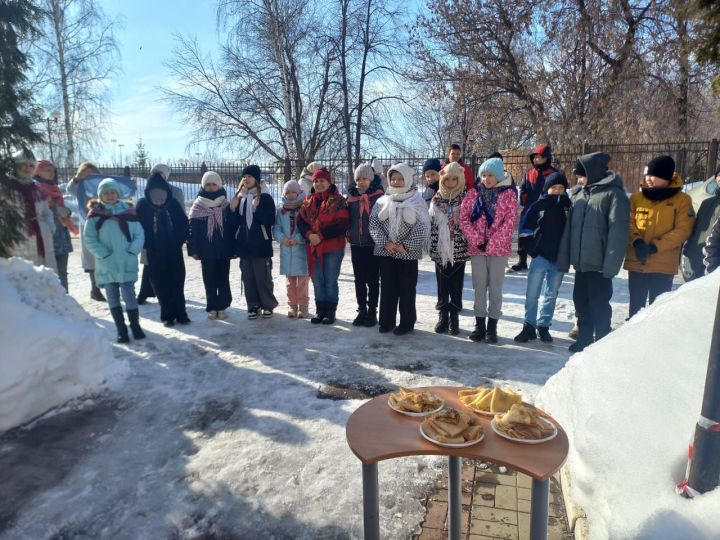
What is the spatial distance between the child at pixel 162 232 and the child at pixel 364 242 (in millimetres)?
2105

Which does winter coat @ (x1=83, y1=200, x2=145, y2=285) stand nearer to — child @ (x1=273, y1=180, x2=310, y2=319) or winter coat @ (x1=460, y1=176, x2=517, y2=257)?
child @ (x1=273, y1=180, x2=310, y2=319)

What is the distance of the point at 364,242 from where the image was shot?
5980 millimetres

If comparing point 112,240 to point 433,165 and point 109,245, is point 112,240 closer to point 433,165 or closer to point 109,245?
point 109,245

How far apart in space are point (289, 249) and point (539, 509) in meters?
4.75

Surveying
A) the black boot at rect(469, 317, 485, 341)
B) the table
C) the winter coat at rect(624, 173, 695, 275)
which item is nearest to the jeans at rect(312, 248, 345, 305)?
the black boot at rect(469, 317, 485, 341)

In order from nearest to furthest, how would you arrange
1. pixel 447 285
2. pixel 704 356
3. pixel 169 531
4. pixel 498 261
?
pixel 704 356 → pixel 169 531 → pixel 498 261 → pixel 447 285

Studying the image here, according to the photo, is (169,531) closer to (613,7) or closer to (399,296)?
(399,296)

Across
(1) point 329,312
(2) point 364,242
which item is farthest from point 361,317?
(2) point 364,242

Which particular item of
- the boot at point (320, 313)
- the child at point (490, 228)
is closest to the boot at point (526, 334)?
the child at point (490, 228)

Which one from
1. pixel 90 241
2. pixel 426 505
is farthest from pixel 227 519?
pixel 90 241

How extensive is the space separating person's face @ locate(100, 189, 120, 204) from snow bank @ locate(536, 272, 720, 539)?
4.99 m

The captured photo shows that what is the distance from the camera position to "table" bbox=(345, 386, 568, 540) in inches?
73.6

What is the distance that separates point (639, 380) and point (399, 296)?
11.4 ft

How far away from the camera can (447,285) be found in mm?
5688
